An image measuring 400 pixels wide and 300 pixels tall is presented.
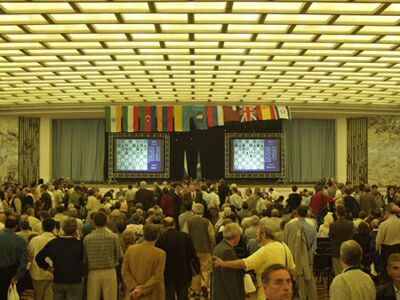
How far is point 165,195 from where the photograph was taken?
1644 centimetres

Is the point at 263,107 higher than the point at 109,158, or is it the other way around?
the point at 263,107

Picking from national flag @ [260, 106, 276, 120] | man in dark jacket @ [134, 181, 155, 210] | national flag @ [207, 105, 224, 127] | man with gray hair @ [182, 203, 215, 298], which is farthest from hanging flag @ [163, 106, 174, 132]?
man with gray hair @ [182, 203, 215, 298]

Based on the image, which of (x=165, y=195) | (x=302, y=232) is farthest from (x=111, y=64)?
(x=302, y=232)

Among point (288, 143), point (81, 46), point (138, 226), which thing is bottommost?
point (138, 226)

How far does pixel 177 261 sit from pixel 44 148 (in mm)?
25005

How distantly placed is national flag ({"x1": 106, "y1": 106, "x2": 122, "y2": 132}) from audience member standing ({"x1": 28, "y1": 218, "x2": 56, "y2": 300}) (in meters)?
19.4

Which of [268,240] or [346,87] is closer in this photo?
[268,240]

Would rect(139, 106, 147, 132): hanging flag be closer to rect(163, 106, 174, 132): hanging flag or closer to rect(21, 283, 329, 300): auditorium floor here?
rect(163, 106, 174, 132): hanging flag

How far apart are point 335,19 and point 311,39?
6.90 feet

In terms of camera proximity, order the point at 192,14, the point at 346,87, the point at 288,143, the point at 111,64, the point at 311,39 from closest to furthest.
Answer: the point at 192,14
the point at 311,39
the point at 111,64
the point at 346,87
the point at 288,143

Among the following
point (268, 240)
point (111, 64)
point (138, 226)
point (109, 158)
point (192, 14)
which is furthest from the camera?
point (109, 158)

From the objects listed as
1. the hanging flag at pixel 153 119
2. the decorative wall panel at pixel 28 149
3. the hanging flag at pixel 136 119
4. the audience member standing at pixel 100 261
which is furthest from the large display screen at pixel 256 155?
the audience member standing at pixel 100 261

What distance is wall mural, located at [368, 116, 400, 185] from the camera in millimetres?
30125

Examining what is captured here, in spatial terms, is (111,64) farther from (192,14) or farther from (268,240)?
(268,240)
